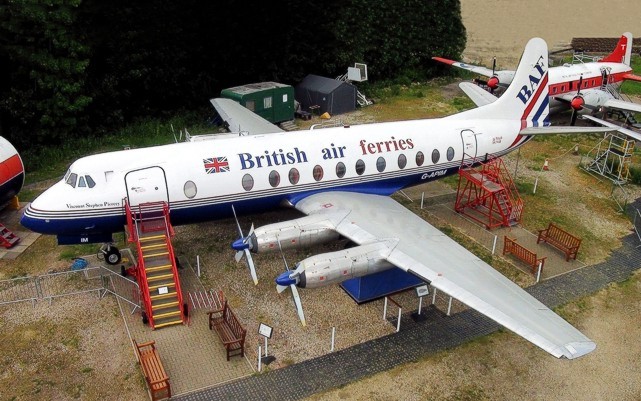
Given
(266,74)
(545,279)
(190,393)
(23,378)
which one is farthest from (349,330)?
(266,74)

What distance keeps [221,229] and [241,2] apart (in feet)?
67.9

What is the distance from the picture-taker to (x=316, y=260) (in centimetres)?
1662

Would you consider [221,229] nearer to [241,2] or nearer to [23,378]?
[23,378]

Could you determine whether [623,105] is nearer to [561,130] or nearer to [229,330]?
[561,130]

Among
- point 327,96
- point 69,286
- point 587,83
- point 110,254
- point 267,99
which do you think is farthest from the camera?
point 327,96

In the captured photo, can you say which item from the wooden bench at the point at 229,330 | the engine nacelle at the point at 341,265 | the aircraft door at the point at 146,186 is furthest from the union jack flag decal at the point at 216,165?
the engine nacelle at the point at 341,265

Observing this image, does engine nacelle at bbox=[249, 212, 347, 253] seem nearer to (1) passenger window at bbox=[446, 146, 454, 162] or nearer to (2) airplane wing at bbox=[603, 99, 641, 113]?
(1) passenger window at bbox=[446, 146, 454, 162]

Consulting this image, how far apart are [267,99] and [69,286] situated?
20.0 m

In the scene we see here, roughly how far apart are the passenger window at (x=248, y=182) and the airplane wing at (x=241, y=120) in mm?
6948

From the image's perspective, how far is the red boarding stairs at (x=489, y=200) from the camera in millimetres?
24906

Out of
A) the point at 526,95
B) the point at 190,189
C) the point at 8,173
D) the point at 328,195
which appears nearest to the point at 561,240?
the point at 526,95

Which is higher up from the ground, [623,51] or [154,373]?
[623,51]

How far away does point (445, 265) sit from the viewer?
56.9 feet

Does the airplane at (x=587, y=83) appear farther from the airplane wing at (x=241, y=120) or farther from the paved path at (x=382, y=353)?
the airplane wing at (x=241, y=120)
